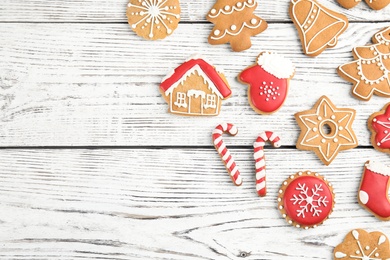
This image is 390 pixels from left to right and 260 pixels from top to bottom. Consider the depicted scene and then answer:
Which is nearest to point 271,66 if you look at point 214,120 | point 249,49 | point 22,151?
point 249,49

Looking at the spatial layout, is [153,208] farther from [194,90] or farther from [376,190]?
[376,190]

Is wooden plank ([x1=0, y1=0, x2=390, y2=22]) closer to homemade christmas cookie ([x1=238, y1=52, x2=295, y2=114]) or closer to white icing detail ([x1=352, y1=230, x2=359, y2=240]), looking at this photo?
homemade christmas cookie ([x1=238, y1=52, x2=295, y2=114])

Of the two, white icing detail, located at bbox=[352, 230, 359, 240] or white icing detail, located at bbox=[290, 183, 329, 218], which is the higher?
white icing detail, located at bbox=[290, 183, 329, 218]

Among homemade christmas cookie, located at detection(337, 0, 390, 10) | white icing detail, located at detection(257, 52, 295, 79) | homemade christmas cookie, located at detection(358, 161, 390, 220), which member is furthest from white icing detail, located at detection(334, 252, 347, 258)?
homemade christmas cookie, located at detection(337, 0, 390, 10)

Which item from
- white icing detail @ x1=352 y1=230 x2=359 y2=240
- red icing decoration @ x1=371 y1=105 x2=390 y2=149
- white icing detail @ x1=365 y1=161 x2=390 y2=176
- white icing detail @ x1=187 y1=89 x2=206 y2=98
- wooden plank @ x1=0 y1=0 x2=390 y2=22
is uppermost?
wooden plank @ x1=0 y1=0 x2=390 y2=22

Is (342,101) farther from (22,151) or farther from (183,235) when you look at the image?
(22,151)
